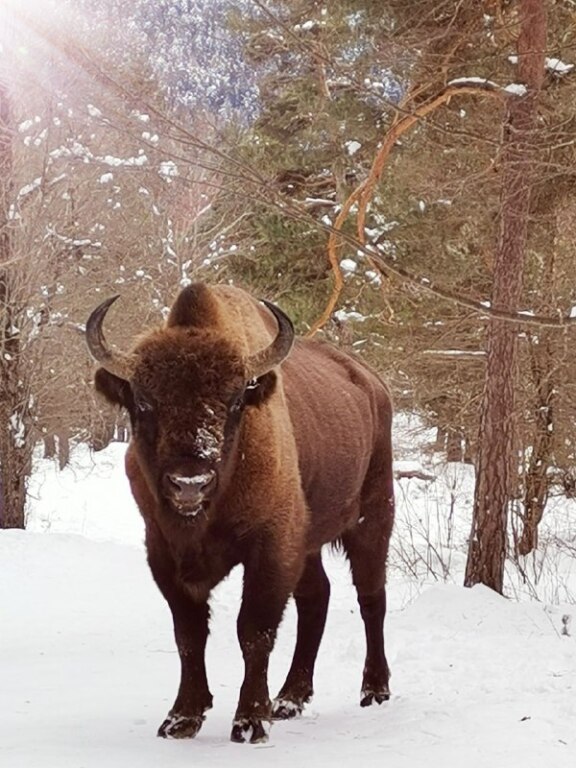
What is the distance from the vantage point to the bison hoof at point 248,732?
175 inches

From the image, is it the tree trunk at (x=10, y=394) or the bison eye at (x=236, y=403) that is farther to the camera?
the tree trunk at (x=10, y=394)

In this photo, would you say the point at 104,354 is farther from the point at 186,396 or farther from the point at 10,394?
the point at 10,394

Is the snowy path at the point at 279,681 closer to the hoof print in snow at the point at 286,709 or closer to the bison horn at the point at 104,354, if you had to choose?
the hoof print in snow at the point at 286,709

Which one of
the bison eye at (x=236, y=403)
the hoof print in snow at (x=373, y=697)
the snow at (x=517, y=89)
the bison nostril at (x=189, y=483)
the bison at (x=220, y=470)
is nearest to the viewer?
the bison nostril at (x=189, y=483)

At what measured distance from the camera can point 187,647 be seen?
4.67 metres

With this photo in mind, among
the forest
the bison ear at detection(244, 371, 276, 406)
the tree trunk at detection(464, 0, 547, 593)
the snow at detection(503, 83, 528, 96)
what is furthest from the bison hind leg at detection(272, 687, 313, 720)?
the snow at detection(503, 83, 528, 96)

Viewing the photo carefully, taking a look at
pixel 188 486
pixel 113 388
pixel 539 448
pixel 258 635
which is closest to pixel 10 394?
pixel 539 448

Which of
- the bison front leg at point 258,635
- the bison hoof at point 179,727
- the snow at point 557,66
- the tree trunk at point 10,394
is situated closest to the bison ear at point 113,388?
the bison front leg at point 258,635

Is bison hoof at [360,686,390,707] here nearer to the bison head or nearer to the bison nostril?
A: the bison head

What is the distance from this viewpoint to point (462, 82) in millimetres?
8859

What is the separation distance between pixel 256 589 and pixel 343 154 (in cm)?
1208

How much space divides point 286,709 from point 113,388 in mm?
2126

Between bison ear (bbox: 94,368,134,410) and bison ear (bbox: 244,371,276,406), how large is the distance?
1.74ft

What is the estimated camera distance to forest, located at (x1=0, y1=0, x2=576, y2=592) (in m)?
9.13
